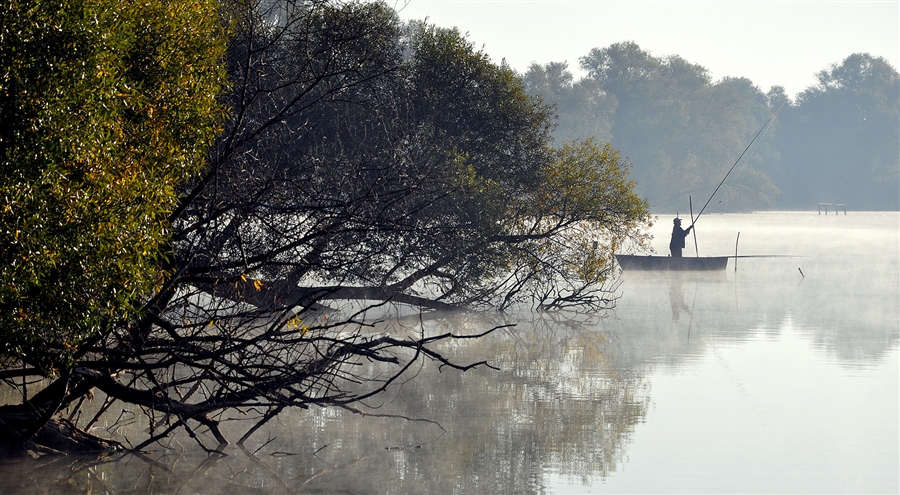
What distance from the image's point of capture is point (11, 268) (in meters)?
5.84

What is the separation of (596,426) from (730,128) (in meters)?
84.7

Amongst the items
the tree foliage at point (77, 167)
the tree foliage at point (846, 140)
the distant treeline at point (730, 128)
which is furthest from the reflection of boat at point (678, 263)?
the tree foliage at point (846, 140)

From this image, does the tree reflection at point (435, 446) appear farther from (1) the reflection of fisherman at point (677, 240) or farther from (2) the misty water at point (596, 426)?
(1) the reflection of fisherman at point (677, 240)

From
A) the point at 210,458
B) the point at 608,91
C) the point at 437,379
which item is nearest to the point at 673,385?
the point at 437,379

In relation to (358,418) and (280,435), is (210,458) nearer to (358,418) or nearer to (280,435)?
(280,435)

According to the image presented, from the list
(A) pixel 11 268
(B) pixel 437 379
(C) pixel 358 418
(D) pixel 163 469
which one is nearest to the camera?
(A) pixel 11 268

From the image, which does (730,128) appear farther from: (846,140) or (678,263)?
(678,263)

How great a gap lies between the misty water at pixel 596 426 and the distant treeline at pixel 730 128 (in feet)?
219

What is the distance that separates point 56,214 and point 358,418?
15.3 feet

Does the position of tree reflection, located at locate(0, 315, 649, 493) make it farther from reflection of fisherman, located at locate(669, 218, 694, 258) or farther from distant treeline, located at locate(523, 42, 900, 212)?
distant treeline, located at locate(523, 42, 900, 212)

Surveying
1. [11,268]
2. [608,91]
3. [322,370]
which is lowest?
[322,370]

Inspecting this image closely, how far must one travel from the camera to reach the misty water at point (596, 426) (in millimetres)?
8188

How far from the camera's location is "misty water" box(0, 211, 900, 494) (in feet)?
26.9

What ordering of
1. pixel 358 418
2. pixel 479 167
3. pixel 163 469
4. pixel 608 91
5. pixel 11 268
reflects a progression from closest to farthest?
pixel 11 268 → pixel 163 469 → pixel 358 418 → pixel 479 167 → pixel 608 91
